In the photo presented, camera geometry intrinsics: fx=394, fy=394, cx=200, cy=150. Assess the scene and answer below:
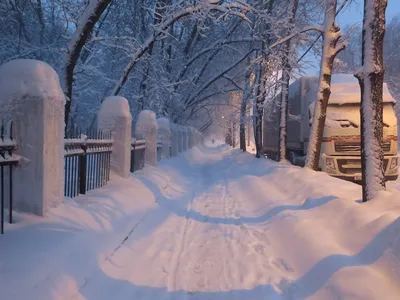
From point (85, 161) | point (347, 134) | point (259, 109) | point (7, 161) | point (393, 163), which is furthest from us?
point (259, 109)

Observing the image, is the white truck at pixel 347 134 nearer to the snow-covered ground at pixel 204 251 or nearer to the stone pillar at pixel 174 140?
the snow-covered ground at pixel 204 251

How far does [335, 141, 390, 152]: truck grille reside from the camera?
1266 cm

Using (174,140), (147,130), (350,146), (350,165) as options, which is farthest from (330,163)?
(174,140)

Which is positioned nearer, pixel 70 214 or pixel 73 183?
pixel 70 214

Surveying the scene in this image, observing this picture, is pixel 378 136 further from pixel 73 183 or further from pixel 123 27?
pixel 123 27

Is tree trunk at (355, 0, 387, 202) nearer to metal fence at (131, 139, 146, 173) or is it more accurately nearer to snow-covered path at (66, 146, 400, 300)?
snow-covered path at (66, 146, 400, 300)

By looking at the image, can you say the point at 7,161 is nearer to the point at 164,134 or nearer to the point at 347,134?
the point at 347,134

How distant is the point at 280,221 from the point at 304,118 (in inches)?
369

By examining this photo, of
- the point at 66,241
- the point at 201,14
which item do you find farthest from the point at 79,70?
the point at 66,241

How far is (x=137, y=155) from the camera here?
12.7 m

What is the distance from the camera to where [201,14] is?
41.6 feet

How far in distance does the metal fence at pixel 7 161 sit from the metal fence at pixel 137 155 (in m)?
6.42

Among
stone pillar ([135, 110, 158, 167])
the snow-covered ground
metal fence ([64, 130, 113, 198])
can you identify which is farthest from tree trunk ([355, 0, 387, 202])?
stone pillar ([135, 110, 158, 167])

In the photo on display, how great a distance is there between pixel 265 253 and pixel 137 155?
24.4 feet
